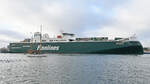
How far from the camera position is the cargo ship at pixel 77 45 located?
8000 cm

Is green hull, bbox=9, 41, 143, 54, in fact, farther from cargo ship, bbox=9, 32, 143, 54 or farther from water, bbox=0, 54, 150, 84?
water, bbox=0, 54, 150, 84

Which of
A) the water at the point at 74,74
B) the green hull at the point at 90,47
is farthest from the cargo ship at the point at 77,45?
the water at the point at 74,74

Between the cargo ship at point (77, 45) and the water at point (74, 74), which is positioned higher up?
the cargo ship at point (77, 45)

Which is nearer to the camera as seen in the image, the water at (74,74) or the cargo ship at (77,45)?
the water at (74,74)

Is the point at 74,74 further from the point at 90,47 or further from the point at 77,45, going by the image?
the point at 77,45

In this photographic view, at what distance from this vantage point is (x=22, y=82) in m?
18.5

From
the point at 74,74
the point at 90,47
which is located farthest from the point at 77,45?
the point at 74,74

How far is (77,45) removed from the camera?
89312 millimetres

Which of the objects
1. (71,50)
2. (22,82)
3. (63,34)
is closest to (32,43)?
(63,34)

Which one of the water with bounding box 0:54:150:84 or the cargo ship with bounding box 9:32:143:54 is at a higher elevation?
the cargo ship with bounding box 9:32:143:54

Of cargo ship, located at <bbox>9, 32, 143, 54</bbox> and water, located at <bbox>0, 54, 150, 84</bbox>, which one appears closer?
water, located at <bbox>0, 54, 150, 84</bbox>

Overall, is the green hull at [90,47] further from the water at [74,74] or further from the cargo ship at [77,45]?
the water at [74,74]

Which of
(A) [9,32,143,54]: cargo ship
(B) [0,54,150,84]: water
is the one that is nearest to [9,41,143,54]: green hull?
(A) [9,32,143,54]: cargo ship

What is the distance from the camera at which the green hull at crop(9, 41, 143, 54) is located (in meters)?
79.5
